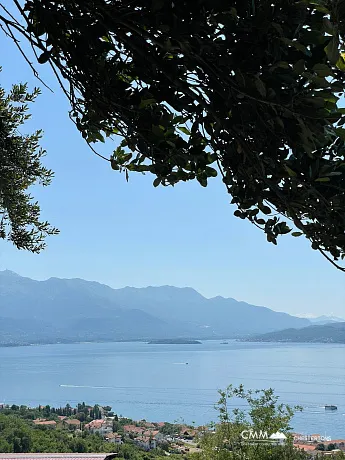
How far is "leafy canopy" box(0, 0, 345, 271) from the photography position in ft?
2.00

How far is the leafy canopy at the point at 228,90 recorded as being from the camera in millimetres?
610

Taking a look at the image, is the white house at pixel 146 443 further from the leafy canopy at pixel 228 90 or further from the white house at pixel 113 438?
the leafy canopy at pixel 228 90

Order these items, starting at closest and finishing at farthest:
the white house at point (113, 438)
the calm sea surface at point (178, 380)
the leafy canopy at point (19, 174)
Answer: the leafy canopy at point (19, 174) < the white house at point (113, 438) < the calm sea surface at point (178, 380)

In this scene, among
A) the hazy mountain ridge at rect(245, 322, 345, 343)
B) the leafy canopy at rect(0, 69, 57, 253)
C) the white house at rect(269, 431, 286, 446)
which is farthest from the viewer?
the hazy mountain ridge at rect(245, 322, 345, 343)

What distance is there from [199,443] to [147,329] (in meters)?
67.4

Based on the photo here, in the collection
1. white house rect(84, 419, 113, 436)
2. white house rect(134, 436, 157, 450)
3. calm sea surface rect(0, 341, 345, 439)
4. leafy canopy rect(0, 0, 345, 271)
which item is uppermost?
leafy canopy rect(0, 0, 345, 271)

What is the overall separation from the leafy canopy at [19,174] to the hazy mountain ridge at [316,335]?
3714 cm

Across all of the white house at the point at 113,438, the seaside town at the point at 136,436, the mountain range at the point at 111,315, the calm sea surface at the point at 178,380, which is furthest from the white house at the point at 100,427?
the mountain range at the point at 111,315

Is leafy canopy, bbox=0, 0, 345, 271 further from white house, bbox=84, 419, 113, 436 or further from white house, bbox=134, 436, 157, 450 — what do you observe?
white house, bbox=84, 419, 113, 436

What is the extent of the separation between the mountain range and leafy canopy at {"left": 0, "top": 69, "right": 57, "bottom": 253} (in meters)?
55.6

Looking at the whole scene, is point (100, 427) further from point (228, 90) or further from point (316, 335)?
point (316, 335)

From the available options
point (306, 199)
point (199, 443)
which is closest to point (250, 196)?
point (306, 199)

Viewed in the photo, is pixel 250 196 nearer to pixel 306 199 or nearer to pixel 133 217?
pixel 306 199

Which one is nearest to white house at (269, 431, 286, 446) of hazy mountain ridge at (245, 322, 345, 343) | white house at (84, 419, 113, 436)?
white house at (84, 419, 113, 436)
